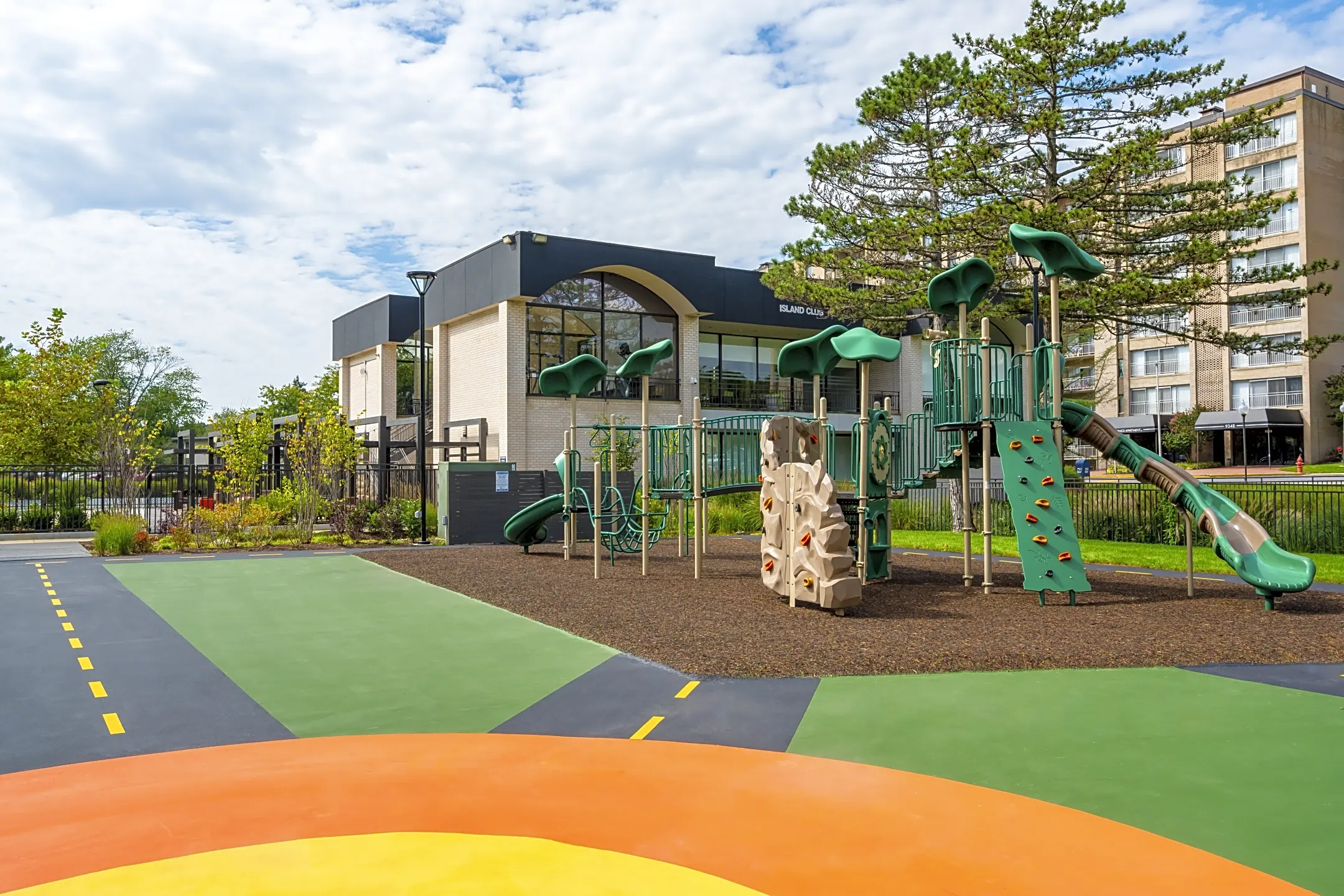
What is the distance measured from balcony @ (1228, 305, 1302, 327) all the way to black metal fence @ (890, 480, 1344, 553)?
40.6 meters

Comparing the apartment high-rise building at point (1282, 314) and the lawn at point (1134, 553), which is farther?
the apartment high-rise building at point (1282, 314)

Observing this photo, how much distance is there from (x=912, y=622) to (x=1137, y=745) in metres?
4.84

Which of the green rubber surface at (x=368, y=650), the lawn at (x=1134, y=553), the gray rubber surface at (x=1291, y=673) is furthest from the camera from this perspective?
the lawn at (x=1134, y=553)

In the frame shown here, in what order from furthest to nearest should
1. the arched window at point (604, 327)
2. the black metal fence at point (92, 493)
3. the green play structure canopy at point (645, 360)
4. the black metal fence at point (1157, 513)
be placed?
the arched window at point (604, 327) → the black metal fence at point (92, 493) → the black metal fence at point (1157, 513) → the green play structure canopy at point (645, 360)

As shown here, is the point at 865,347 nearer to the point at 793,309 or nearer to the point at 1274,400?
the point at 793,309

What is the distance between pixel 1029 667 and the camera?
8367 mm

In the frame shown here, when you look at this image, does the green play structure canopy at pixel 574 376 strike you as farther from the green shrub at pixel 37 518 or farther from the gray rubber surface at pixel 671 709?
the green shrub at pixel 37 518

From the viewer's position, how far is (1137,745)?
19.4ft

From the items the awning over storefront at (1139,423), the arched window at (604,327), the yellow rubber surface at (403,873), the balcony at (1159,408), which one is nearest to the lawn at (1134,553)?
the arched window at (604,327)

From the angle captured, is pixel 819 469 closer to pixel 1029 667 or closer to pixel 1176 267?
pixel 1029 667

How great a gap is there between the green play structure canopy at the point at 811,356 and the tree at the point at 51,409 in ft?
72.8

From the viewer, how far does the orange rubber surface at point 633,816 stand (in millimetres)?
3961

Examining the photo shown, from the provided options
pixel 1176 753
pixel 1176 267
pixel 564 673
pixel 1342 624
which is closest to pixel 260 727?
pixel 564 673

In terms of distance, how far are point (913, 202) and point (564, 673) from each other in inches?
827
